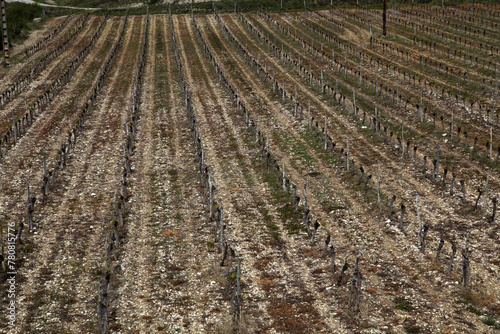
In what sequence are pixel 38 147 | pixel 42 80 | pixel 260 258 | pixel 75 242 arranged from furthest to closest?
pixel 42 80 → pixel 38 147 → pixel 75 242 → pixel 260 258

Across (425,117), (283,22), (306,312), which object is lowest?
(306,312)

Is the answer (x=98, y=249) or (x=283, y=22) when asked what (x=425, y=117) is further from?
(x=283, y=22)

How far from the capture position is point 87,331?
15.3 metres

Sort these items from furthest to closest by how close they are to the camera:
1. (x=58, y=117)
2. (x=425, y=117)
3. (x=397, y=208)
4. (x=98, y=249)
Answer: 1. (x=58, y=117)
2. (x=425, y=117)
3. (x=397, y=208)
4. (x=98, y=249)

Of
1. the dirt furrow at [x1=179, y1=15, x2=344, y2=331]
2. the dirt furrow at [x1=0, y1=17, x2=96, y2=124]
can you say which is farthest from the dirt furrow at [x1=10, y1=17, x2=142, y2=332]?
the dirt furrow at [x1=0, y1=17, x2=96, y2=124]

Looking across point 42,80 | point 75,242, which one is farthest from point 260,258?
point 42,80

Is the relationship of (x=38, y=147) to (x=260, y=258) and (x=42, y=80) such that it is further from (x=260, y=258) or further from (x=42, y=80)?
(x=260, y=258)

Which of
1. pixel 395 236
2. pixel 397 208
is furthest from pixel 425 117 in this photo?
pixel 395 236

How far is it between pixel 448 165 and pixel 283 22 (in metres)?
51.8

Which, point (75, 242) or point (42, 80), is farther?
point (42, 80)

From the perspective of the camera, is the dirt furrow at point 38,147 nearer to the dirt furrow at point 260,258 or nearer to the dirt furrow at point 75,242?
the dirt furrow at point 75,242

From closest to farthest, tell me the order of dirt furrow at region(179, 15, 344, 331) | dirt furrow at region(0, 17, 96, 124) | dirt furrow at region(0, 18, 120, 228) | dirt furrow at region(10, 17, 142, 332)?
dirt furrow at region(179, 15, 344, 331) < dirt furrow at region(10, 17, 142, 332) < dirt furrow at region(0, 18, 120, 228) < dirt furrow at region(0, 17, 96, 124)

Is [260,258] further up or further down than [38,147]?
further down

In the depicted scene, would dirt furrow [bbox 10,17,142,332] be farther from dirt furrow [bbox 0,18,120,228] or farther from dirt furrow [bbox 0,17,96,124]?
dirt furrow [bbox 0,17,96,124]
